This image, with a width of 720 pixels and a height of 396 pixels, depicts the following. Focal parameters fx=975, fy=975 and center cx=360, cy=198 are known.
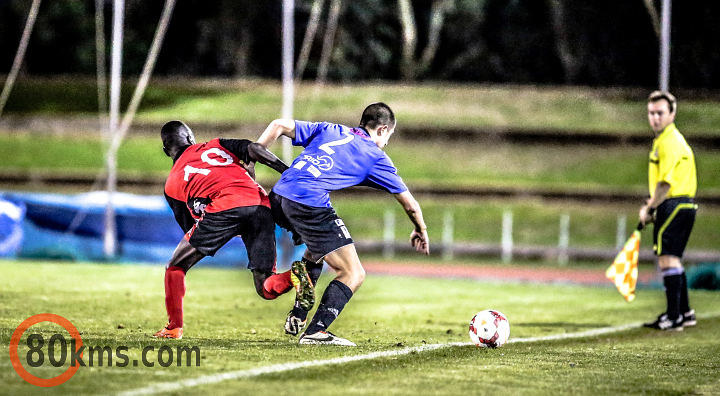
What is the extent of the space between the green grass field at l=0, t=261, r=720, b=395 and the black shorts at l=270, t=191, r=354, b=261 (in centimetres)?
75

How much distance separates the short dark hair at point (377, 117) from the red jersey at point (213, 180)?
0.94 metres

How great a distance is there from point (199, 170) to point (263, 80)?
156 feet

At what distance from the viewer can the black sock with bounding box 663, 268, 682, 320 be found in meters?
10.5

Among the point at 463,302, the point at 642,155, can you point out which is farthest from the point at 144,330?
the point at 642,155

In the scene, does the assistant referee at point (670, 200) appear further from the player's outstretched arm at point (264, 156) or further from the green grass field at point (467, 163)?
the green grass field at point (467, 163)

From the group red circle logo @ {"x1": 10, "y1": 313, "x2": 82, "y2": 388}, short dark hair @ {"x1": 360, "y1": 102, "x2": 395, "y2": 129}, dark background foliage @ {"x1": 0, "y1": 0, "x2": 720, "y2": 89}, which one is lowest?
red circle logo @ {"x1": 10, "y1": 313, "x2": 82, "y2": 388}

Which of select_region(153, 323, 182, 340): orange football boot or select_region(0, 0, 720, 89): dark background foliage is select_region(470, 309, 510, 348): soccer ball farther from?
select_region(0, 0, 720, 89): dark background foliage

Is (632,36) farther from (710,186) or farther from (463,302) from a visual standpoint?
→ (463,302)

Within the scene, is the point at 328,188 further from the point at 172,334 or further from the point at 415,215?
the point at 172,334

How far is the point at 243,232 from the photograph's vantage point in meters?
7.76

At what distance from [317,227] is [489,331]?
68.0 inches

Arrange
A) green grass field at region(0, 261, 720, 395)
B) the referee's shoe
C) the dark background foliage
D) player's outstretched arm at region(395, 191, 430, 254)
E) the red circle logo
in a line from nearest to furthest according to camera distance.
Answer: the red circle logo
green grass field at region(0, 261, 720, 395)
player's outstretched arm at region(395, 191, 430, 254)
the referee's shoe
the dark background foliage

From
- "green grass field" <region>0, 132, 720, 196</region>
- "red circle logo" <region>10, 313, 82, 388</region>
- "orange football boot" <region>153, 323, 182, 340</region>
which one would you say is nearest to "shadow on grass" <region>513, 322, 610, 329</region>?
"orange football boot" <region>153, 323, 182, 340</region>

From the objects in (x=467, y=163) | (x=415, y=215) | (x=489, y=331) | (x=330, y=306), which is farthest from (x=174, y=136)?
(x=467, y=163)
